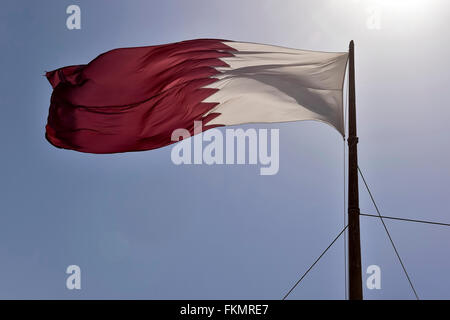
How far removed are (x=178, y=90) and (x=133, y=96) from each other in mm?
1054

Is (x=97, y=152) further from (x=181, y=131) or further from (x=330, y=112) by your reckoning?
(x=330, y=112)

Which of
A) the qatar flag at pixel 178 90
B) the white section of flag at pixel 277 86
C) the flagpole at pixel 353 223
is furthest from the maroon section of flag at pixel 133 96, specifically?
the flagpole at pixel 353 223

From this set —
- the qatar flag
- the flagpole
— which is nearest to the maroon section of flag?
the qatar flag

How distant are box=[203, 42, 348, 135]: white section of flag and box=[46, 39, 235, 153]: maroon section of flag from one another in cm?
31

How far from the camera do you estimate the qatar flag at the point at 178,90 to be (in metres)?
13.9

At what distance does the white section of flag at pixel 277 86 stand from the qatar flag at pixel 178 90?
0.07 feet

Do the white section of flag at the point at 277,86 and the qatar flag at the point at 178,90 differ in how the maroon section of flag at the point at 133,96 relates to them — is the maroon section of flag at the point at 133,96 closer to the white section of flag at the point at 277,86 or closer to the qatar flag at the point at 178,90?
the qatar flag at the point at 178,90

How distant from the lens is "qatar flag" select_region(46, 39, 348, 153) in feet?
45.7

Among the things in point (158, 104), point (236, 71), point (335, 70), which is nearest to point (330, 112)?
point (335, 70)

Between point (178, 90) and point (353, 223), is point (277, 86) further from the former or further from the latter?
point (353, 223)

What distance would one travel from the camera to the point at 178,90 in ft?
49.8

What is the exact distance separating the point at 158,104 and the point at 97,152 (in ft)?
5.76

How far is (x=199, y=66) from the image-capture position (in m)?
15.2

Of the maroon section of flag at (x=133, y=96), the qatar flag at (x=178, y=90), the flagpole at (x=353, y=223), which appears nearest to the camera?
the flagpole at (x=353, y=223)
